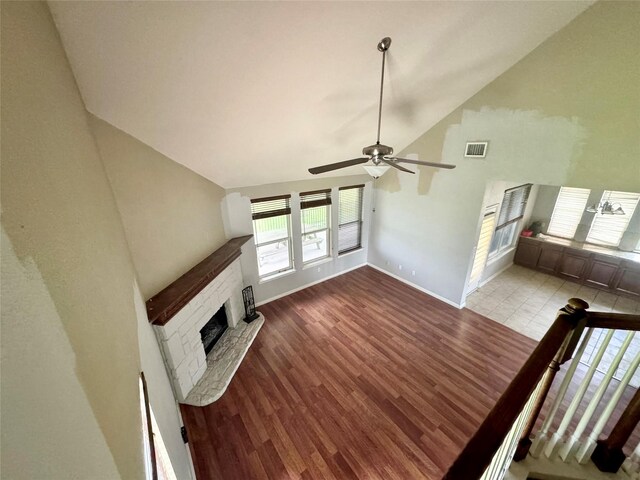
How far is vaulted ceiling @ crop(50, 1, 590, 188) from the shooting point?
1563 millimetres

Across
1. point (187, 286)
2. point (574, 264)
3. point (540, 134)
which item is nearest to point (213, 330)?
point (187, 286)

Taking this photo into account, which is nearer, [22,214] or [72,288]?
[22,214]

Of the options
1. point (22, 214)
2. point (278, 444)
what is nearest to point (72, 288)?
point (22, 214)

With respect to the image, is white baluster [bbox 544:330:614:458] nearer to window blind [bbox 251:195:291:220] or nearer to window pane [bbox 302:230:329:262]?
window blind [bbox 251:195:291:220]

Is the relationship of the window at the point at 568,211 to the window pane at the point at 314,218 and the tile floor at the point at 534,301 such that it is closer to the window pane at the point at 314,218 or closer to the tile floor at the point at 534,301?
the tile floor at the point at 534,301

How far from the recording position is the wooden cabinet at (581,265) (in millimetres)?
5074

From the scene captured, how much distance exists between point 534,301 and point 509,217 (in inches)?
73.3

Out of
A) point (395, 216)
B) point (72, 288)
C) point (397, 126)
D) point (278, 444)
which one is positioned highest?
point (397, 126)

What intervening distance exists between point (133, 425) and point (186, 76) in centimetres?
220

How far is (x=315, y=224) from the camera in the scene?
18.1 ft

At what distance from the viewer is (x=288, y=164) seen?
12.9 feet

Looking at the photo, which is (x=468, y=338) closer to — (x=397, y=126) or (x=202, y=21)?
(x=397, y=126)

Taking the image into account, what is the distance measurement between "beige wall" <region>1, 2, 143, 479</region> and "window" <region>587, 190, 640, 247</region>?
26.2ft

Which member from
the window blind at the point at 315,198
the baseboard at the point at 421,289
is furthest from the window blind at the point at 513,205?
the window blind at the point at 315,198
